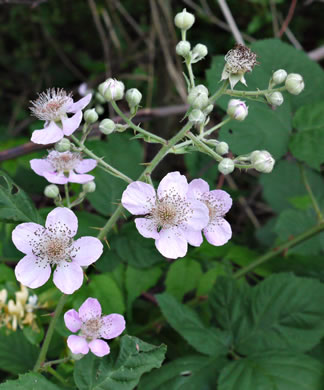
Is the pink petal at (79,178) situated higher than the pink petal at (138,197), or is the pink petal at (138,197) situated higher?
the pink petal at (138,197)

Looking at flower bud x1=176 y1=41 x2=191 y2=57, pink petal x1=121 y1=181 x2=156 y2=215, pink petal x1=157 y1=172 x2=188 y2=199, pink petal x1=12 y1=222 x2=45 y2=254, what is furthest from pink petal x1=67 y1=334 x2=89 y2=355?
flower bud x1=176 y1=41 x2=191 y2=57

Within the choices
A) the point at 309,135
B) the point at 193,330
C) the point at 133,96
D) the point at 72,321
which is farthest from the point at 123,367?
the point at 309,135

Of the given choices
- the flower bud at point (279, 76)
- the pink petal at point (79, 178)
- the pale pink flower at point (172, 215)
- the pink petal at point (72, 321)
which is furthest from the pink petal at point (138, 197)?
the flower bud at point (279, 76)

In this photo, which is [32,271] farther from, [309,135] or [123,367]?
[309,135]

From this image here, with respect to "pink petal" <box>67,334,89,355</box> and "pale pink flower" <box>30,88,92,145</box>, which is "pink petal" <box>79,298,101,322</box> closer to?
"pink petal" <box>67,334,89,355</box>

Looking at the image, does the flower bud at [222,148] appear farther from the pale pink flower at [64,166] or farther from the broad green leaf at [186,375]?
the broad green leaf at [186,375]
